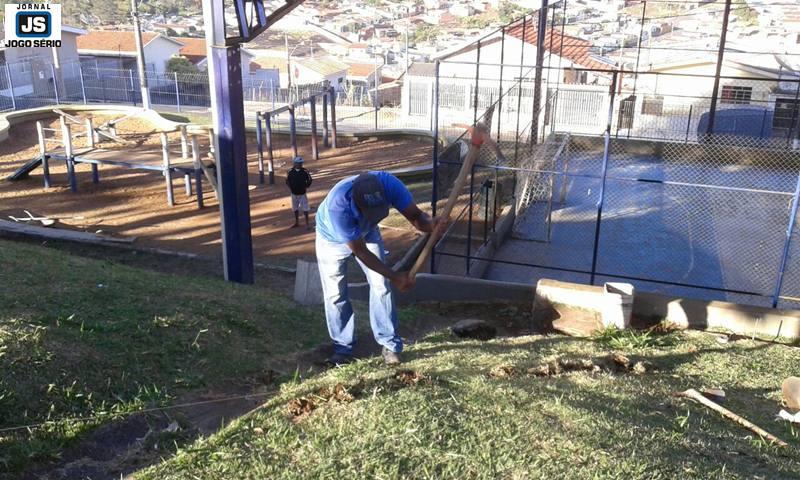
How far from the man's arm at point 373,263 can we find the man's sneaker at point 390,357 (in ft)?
1.84

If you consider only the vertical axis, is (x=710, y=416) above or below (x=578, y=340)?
above

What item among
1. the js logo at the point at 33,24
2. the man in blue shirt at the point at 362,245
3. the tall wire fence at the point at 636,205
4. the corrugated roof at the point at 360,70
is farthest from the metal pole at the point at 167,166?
the corrugated roof at the point at 360,70

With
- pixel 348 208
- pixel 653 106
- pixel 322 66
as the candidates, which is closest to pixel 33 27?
pixel 322 66

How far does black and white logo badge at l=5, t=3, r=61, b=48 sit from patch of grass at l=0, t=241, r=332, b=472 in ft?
78.4

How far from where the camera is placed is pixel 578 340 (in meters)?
7.02

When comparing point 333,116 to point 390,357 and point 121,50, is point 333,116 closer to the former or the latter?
point 390,357

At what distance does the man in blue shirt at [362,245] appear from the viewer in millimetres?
4906

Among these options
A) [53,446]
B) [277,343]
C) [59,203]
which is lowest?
[59,203]

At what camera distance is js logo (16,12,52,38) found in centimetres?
2814

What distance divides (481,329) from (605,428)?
3419 millimetres

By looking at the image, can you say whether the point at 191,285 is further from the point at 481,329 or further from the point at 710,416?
the point at 710,416

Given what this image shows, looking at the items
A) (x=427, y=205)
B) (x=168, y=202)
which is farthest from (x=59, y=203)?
(x=427, y=205)

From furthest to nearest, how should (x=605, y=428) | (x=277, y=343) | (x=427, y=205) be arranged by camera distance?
(x=427, y=205) < (x=277, y=343) < (x=605, y=428)

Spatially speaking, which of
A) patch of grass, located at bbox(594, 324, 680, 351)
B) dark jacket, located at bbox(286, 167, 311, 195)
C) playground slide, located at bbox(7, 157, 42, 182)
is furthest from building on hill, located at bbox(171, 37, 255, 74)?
patch of grass, located at bbox(594, 324, 680, 351)
